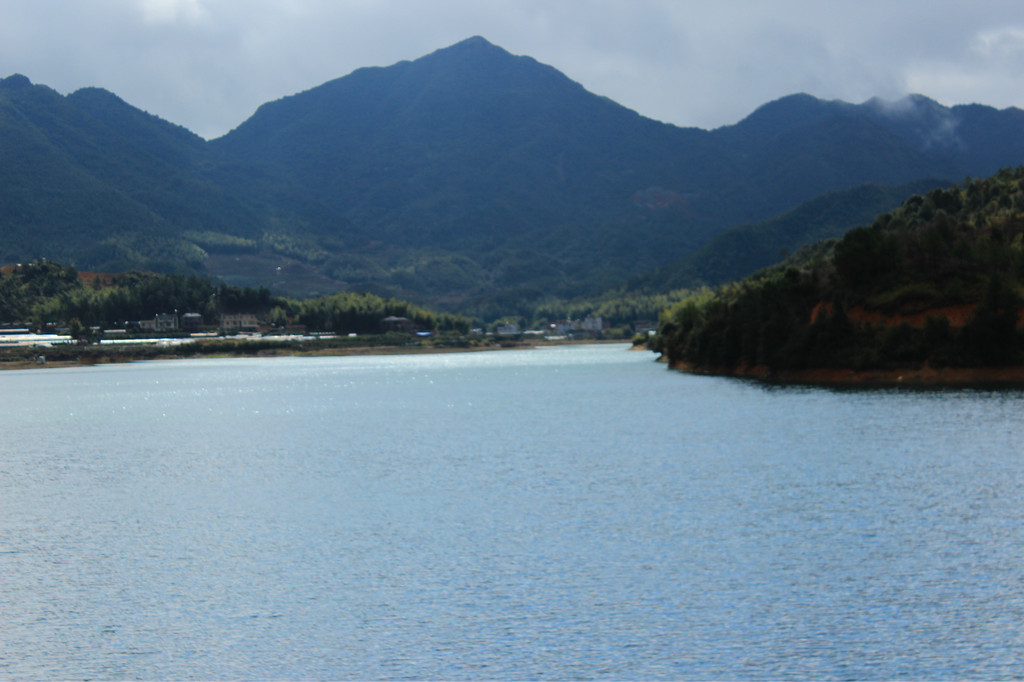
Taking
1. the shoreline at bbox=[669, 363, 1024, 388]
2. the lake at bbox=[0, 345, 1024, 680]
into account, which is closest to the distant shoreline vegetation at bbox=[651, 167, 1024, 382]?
the shoreline at bbox=[669, 363, 1024, 388]

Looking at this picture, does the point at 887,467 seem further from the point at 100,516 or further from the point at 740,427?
the point at 100,516

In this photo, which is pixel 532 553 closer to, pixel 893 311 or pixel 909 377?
pixel 909 377

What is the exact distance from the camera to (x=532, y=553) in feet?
105

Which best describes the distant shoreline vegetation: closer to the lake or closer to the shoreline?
the shoreline

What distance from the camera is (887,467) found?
46625mm

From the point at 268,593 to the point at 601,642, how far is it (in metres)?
10.5

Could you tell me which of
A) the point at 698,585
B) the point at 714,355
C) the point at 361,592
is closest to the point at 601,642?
the point at 698,585

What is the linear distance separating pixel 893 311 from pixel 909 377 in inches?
422

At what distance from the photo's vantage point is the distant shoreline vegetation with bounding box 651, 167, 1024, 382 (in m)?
103

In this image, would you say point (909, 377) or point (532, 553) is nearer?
point (532, 553)

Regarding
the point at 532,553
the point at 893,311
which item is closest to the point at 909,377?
the point at 893,311

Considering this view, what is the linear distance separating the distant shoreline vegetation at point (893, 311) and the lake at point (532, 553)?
35.0 metres

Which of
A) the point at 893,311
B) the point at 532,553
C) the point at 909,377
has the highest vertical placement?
the point at 893,311

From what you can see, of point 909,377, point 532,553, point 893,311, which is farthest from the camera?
point 893,311
